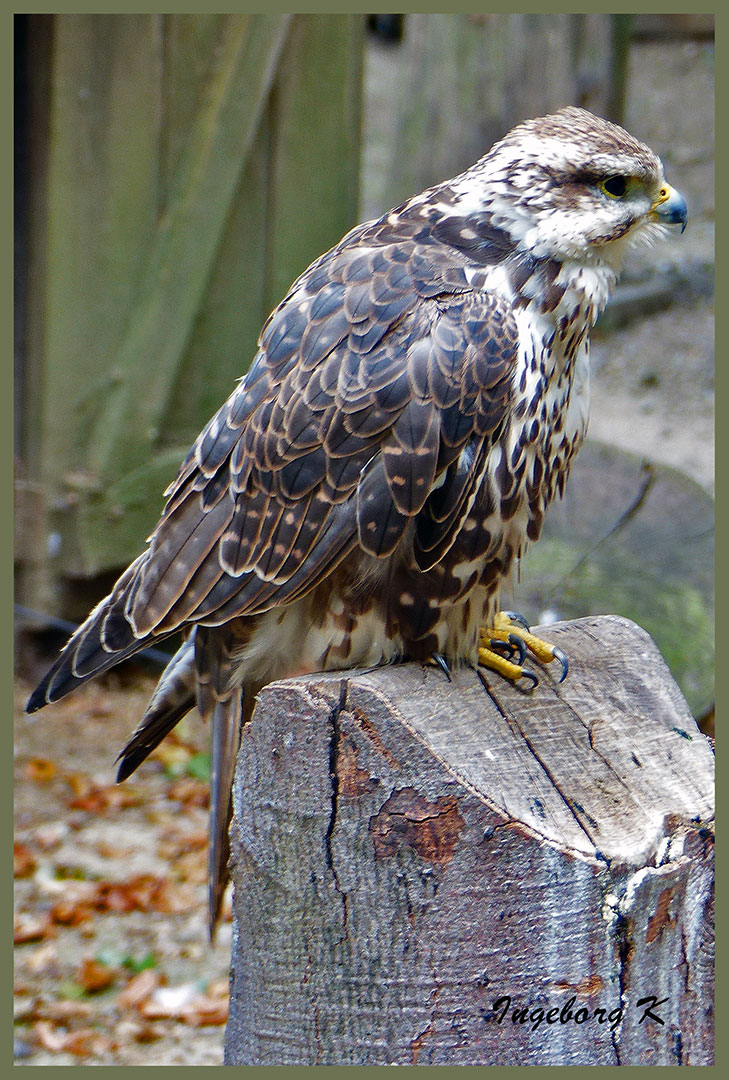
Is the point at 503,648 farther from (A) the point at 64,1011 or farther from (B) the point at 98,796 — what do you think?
(B) the point at 98,796

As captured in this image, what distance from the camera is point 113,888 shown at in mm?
4168

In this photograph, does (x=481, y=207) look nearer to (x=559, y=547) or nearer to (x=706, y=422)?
(x=559, y=547)

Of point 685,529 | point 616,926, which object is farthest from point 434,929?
point 685,529

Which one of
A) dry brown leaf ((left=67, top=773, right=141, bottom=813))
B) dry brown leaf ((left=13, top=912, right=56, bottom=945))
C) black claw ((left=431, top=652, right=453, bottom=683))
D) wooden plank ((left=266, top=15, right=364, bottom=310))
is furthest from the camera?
wooden plank ((left=266, top=15, right=364, bottom=310))

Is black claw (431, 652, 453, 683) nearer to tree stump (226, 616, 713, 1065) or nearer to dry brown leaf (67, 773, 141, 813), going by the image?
tree stump (226, 616, 713, 1065)

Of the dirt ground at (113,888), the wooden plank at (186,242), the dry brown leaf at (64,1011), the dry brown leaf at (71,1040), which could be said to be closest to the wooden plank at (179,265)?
the wooden plank at (186,242)

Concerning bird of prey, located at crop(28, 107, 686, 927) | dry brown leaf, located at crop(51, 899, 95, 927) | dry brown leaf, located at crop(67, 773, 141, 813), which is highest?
bird of prey, located at crop(28, 107, 686, 927)

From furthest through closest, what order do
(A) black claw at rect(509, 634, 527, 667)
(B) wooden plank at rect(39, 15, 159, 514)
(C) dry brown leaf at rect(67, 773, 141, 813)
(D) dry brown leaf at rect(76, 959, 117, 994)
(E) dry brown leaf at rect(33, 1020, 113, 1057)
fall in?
(C) dry brown leaf at rect(67, 773, 141, 813), (B) wooden plank at rect(39, 15, 159, 514), (D) dry brown leaf at rect(76, 959, 117, 994), (E) dry brown leaf at rect(33, 1020, 113, 1057), (A) black claw at rect(509, 634, 527, 667)

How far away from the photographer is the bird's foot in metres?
2.41

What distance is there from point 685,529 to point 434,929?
303 centimetres

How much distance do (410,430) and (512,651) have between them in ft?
1.89

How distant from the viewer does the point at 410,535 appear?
7.68 feet

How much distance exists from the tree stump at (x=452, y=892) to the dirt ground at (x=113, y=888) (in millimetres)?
948

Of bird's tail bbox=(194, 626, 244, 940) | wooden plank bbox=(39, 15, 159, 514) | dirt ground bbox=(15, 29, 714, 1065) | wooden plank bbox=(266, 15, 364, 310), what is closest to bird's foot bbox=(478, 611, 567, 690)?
bird's tail bbox=(194, 626, 244, 940)
